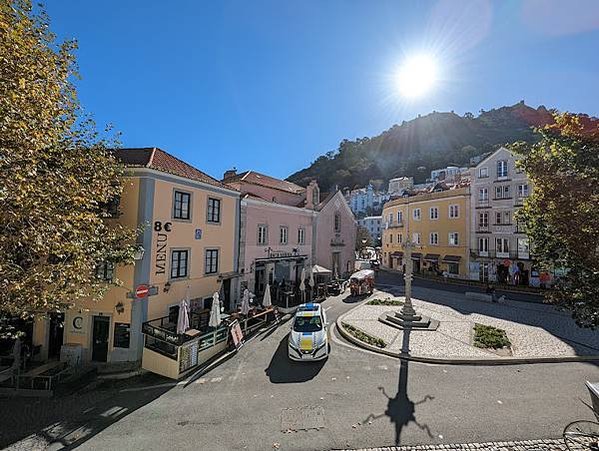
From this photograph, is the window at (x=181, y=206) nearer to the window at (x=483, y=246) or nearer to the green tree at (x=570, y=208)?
the green tree at (x=570, y=208)

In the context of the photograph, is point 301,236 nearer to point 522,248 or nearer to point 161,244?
point 161,244

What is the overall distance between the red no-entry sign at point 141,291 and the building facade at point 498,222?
34592 mm

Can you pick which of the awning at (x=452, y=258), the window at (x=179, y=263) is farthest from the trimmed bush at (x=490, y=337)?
the awning at (x=452, y=258)

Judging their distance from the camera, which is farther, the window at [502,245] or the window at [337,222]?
the window at [337,222]

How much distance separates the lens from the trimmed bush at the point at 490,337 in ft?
Answer: 46.8

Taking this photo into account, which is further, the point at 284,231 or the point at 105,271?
the point at 284,231

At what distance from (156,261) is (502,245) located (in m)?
34.6

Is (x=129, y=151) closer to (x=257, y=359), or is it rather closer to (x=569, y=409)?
(x=257, y=359)

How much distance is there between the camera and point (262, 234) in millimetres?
23844

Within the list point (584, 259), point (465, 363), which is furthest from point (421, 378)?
point (584, 259)

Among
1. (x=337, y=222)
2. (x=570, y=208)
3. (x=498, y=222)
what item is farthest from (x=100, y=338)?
(x=498, y=222)

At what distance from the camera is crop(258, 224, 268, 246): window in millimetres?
23500

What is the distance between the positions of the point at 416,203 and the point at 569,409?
36.8 metres

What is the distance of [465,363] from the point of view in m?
12.5
